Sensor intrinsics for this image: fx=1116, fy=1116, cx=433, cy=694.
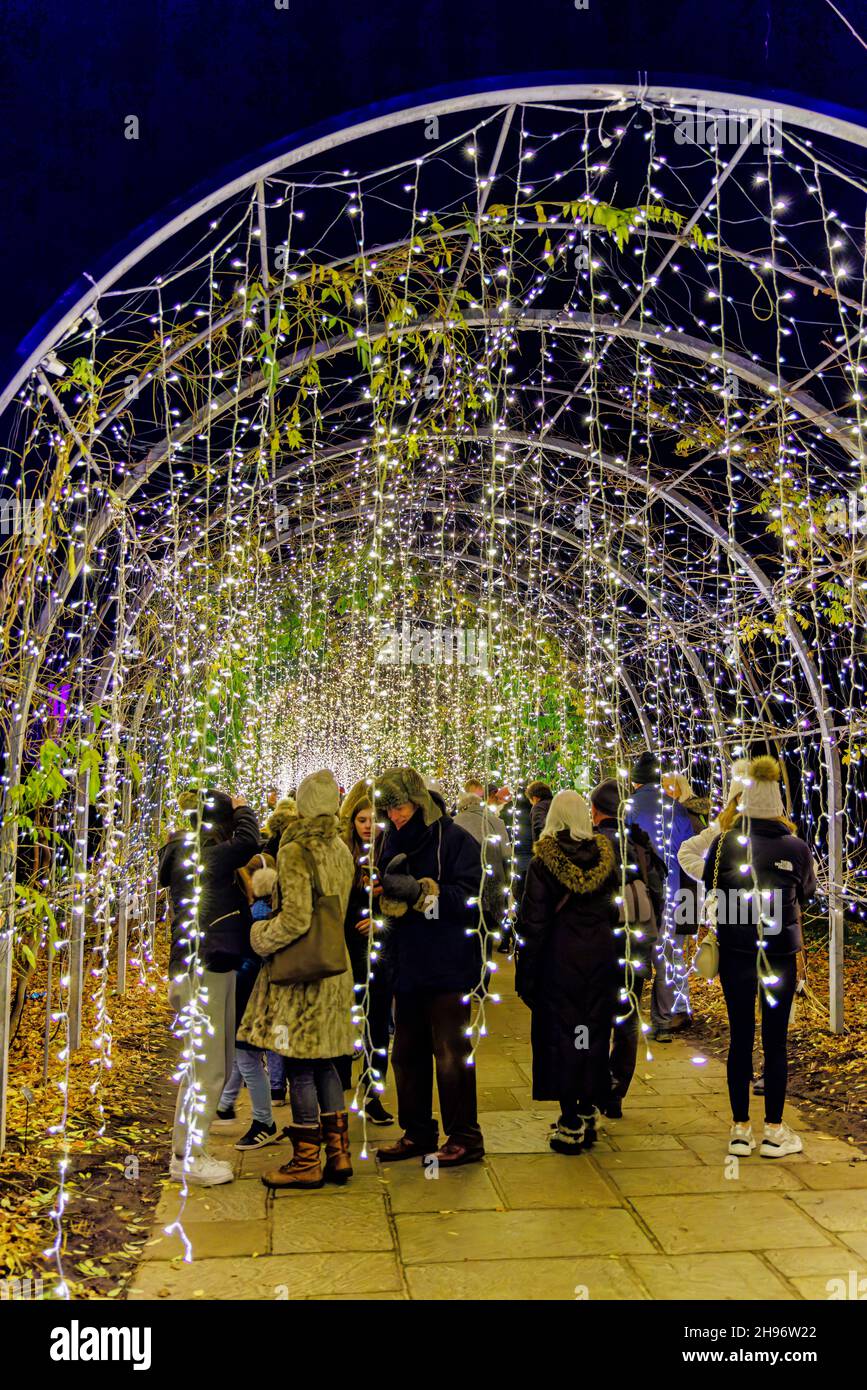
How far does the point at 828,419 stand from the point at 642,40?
248 centimetres

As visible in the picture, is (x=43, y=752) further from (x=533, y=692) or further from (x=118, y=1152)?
(x=533, y=692)

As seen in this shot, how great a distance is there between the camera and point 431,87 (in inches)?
143

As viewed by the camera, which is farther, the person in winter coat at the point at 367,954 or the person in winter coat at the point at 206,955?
the person in winter coat at the point at 367,954

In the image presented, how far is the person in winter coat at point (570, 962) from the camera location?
4375 millimetres

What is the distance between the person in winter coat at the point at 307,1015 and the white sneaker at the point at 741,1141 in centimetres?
153

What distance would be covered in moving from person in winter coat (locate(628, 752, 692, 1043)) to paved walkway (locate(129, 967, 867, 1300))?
1614 millimetres

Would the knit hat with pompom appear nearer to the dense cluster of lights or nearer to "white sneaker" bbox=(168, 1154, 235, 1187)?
the dense cluster of lights

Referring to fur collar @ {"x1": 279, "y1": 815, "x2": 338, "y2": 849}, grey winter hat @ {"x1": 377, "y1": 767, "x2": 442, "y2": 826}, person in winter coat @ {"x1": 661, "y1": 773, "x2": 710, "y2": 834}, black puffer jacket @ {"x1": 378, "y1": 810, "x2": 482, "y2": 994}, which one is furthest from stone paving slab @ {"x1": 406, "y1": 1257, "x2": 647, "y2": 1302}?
person in winter coat @ {"x1": 661, "y1": 773, "x2": 710, "y2": 834}

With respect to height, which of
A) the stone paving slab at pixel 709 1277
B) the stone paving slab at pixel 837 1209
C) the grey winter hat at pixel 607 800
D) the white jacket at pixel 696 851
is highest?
the grey winter hat at pixel 607 800

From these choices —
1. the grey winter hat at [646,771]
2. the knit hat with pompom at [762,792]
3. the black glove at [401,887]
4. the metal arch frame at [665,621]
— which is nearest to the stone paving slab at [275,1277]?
the black glove at [401,887]

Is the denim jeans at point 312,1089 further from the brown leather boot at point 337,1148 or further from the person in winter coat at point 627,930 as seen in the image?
the person in winter coat at point 627,930

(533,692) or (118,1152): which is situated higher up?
(533,692)

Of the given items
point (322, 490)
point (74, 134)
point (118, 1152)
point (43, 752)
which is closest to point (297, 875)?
point (43, 752)
